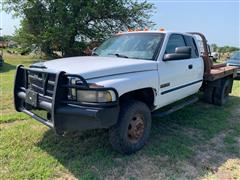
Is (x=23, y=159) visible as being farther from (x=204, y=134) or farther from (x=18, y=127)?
(x=204, y=134)

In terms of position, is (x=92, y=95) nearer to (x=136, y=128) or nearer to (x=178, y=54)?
(x=136, y=128)

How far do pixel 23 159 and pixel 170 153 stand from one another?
83.1 inches

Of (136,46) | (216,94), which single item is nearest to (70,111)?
(136,46)

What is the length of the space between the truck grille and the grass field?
921mm

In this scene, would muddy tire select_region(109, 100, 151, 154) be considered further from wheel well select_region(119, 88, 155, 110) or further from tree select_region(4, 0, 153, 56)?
tree select_region(4, 0, 153, 56)

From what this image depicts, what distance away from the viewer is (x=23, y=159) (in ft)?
11.3

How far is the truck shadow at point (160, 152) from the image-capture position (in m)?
3.29

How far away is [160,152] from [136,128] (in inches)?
20.7

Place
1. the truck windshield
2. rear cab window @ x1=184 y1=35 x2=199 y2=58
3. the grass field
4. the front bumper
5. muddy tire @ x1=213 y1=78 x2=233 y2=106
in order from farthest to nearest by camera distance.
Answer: muddy tire @ x1=213 y1=78 x2=233 y2=106, rear cab window @ x1=184 y1=35 x2=199 y2=58, the truck windshield, the grass field, the front bumper

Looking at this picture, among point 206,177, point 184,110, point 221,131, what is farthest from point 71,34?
point 206,177

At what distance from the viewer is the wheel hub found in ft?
12.0

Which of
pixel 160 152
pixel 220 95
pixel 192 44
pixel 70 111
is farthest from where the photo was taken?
pixel 220 95

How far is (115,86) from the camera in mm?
3189

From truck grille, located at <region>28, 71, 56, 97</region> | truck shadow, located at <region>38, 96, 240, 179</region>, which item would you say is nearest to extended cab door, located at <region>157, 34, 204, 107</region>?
truck shadow, located at <region>38, 96, 240, 179</region>
